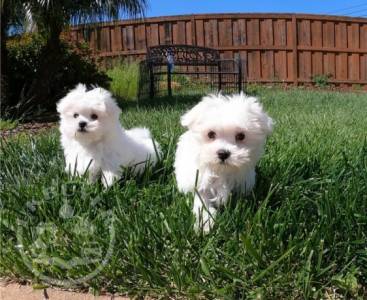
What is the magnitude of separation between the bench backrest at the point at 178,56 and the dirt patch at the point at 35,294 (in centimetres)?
819

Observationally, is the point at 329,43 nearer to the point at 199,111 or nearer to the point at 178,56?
the point at 178,56

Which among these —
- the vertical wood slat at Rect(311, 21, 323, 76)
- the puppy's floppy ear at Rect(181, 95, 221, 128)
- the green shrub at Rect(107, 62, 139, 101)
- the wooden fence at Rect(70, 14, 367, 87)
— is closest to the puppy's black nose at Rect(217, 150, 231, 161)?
the puppy's floppy ear at Rect(181, 95, 221, 128)

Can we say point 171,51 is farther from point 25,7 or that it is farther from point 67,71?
point 25,7

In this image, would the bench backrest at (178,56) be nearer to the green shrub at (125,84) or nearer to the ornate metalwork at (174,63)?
the ornate metalwork at (174,63)

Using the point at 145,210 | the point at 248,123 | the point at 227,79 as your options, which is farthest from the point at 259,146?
the point at 227,79

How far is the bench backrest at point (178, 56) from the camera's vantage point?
11.3m

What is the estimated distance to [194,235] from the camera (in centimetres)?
296

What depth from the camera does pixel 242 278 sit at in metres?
2.70

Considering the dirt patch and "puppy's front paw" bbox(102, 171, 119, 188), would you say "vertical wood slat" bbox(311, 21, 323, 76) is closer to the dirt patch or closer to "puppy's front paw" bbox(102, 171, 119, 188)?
"puppy's front paw" bbox(102, 171, 119, 188)

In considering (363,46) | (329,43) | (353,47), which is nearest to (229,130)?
(329,43)

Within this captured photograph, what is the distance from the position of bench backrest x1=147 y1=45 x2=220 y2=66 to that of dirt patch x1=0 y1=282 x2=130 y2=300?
8.19 metres

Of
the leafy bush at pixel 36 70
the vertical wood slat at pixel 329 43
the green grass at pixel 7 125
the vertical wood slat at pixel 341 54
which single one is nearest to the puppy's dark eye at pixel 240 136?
the green grass at pixel 7 125

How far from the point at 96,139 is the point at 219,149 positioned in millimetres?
Answer: 1163

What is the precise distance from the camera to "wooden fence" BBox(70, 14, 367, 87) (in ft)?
61.4
